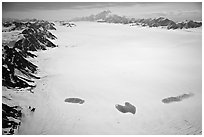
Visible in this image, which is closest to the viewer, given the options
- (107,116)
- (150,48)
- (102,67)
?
(107,116)

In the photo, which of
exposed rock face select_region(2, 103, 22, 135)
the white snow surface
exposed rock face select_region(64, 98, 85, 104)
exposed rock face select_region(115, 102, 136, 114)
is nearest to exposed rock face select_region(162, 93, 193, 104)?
the white snow surface

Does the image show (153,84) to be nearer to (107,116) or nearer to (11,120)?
(107,116)

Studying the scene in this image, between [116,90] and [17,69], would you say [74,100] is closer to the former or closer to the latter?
[116,90]

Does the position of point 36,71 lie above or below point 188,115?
above

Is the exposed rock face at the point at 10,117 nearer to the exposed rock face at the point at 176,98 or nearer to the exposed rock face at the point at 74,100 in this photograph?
the exposed rock face at the point at 74,100

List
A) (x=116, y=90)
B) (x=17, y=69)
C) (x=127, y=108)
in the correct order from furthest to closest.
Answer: (x=17, y=69) < (x=116, y=90) < (x=127, y=108)

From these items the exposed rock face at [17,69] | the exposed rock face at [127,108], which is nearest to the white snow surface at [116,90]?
the exposed rock face at [127,108]

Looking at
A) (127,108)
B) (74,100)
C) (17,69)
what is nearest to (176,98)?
(127,108)

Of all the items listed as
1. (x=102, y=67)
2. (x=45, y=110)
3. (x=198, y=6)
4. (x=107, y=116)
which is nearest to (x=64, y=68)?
(x=102, y=67)
